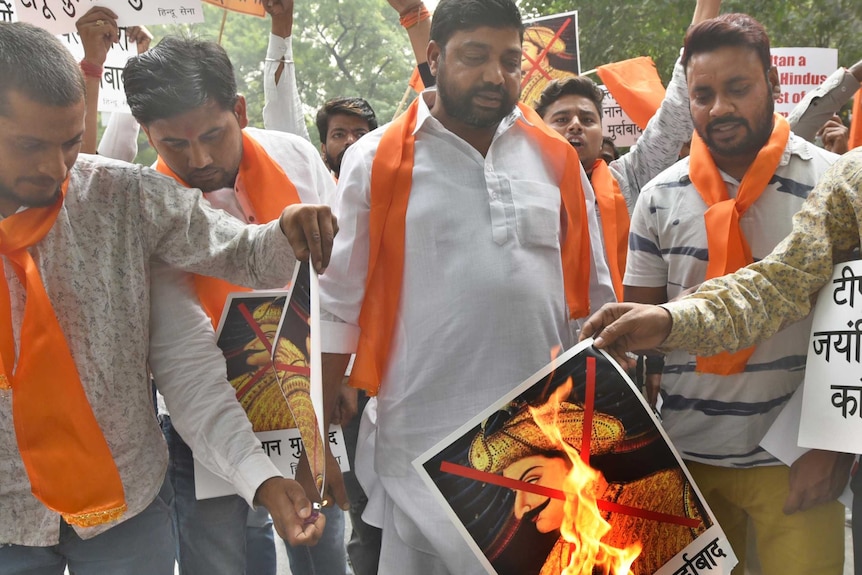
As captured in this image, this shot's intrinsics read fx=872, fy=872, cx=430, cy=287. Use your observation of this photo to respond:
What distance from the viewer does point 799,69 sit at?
5.36 meters

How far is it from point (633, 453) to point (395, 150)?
1.01m

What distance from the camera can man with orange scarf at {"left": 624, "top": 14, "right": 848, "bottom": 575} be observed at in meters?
2.34

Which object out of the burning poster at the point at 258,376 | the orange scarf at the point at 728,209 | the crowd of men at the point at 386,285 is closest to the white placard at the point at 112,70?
the crowd of men at the point at 386,285

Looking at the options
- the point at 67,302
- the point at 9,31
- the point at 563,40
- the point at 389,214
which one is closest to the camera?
the point at 9,31

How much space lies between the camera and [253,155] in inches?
109

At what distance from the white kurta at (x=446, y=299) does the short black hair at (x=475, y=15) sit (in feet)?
0.90

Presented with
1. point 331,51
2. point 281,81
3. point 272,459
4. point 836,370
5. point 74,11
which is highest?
point 331,51

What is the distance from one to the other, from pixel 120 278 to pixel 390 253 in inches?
27.0

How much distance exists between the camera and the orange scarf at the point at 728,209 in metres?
2.34

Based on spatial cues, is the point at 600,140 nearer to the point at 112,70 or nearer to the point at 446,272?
the point at 446,272

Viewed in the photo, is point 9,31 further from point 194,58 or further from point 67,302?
point 194,58

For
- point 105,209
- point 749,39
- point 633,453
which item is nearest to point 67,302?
point 105,209

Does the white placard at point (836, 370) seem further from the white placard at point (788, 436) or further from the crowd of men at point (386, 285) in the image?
the white placard at point (788, 436)

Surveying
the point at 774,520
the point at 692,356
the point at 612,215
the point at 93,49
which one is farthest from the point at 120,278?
the point at 612,215
